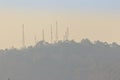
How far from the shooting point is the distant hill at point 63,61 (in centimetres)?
9038

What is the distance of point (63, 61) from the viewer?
3880 inches

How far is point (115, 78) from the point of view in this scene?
83.9 m

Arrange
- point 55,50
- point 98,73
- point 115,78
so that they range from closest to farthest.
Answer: point 115,78 < point 98,73 < point 55,50

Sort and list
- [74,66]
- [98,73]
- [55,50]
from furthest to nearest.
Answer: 1. [55,50]
2. [74,66]
3. [98,73]

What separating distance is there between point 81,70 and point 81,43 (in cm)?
1604

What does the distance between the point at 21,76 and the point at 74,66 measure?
29.9 feet

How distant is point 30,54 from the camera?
334 feet

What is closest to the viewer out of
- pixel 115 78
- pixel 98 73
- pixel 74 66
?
pixel 115 78

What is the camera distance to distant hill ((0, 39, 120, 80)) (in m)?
90.4

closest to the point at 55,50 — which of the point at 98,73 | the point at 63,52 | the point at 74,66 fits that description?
the point at 63,52

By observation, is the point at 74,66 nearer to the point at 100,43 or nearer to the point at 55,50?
the point at 55,50

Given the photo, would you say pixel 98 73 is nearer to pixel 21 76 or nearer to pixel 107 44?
pixel 21 76

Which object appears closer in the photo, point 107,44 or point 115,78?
point 115,78

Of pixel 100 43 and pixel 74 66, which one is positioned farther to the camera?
pixel 100 43
